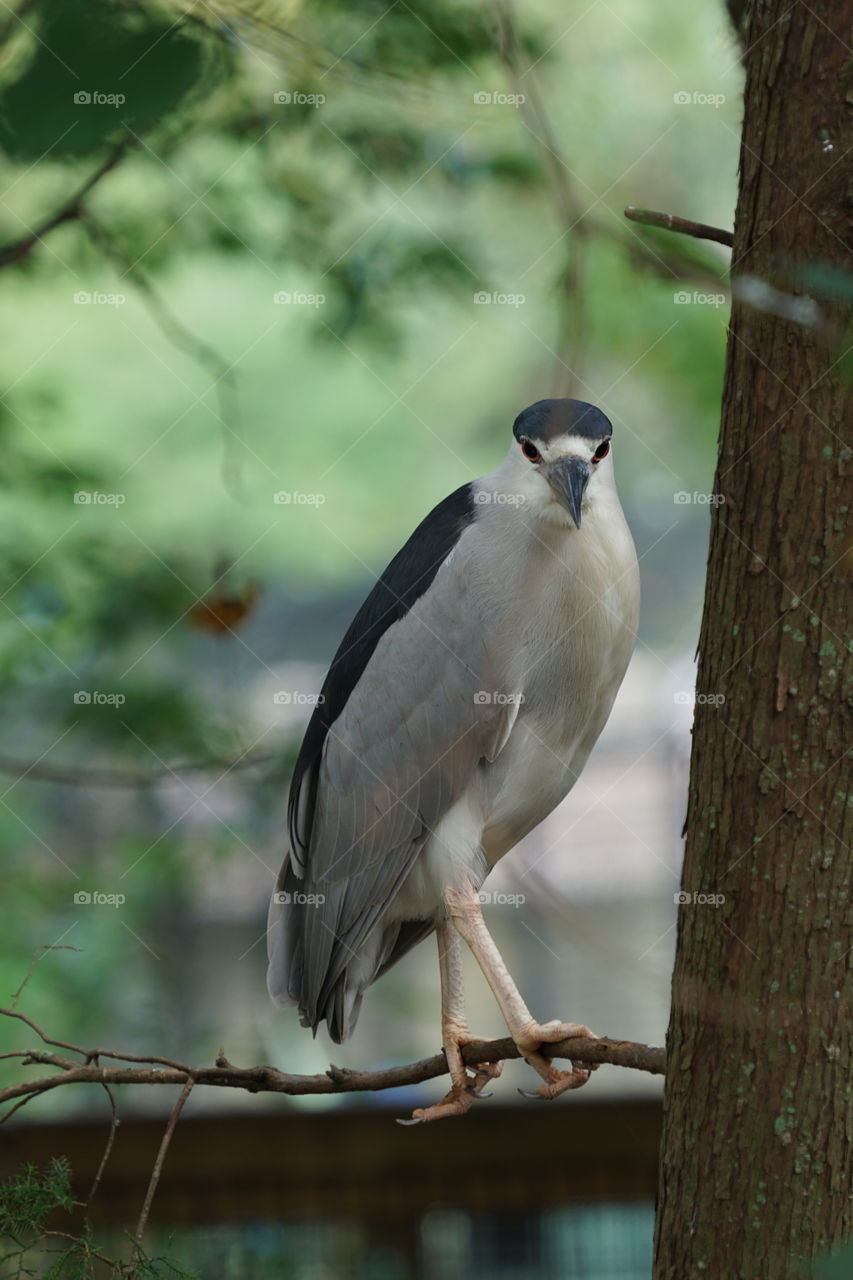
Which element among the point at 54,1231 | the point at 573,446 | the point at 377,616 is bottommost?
the point at 54,1231

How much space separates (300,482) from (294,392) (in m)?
0.22

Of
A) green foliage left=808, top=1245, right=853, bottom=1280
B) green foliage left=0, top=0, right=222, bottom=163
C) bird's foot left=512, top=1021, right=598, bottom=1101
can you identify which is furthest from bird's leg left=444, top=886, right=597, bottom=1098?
green foliage left=0, top=0, right=222, bottom=163

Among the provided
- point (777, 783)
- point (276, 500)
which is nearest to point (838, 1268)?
point (777, 783)

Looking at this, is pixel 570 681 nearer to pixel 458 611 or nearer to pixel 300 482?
pixel 458 611

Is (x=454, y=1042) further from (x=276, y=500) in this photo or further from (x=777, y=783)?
(x=276, y=500)

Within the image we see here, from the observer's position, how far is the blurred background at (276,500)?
209 centimetres

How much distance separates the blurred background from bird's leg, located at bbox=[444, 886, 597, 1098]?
13.2 inches

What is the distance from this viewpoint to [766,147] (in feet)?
3.21

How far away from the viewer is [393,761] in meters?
1.68

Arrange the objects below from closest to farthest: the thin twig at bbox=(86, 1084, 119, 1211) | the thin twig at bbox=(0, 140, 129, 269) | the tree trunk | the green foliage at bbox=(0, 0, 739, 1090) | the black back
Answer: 1. the tree trunk
2. the thin twig at bbox=(86, 1084, 119, 1211)
3. the black back
4. the thin twig at bbox=(0, 140, 129, 269)
5. the green foliage at bbox=(0, 0, 739, 1090)

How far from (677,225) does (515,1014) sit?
87 cm

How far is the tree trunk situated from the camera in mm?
917

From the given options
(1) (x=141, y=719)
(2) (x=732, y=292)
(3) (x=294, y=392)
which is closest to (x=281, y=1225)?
(1) (x=141, y=719)

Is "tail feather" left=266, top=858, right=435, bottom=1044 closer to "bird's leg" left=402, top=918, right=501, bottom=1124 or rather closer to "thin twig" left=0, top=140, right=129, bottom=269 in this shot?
"bird's leg" left=402, top=918, right=501, bottom=1124
